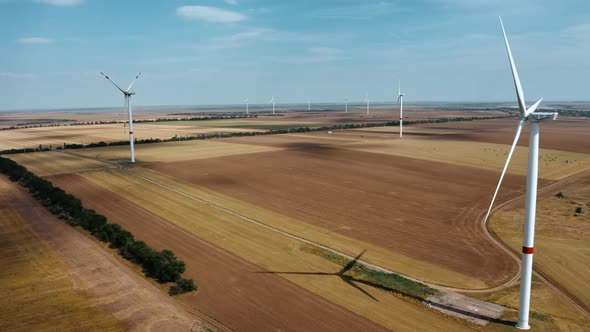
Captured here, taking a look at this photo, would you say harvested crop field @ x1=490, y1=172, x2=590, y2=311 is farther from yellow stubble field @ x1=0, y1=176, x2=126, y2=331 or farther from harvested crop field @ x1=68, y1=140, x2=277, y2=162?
harvested crop field @ x1=68, y1=140, x2=277, y2=162

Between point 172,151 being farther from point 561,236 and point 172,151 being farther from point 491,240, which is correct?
point 561,236

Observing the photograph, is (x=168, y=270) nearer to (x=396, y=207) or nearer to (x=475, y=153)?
(x=396, y=207)

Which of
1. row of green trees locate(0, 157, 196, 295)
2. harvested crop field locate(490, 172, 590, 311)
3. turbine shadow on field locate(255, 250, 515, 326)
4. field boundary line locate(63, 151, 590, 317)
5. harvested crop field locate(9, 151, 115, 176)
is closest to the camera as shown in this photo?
turbine shadow on field locate(255, 250, 515, 326)

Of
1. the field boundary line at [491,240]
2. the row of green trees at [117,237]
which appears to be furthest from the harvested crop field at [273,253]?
the row of green trees at [117,237]

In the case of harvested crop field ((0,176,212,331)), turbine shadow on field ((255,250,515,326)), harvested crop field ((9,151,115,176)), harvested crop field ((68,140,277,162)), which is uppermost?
harvested crop field ((68,140,277,162))

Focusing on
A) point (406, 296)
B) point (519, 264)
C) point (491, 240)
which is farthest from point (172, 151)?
point (519, 264)


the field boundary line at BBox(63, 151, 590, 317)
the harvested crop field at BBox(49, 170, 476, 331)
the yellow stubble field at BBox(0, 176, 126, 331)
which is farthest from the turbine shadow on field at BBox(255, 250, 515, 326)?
the yellow stubble field at BBox(0, 176, 126, 331)

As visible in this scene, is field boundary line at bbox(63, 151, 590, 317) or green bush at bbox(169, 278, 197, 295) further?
field boundary line at bbox(63, 151, 590, 317)

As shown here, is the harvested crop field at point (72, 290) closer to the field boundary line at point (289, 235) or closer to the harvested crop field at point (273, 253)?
the harvested crop field at point (273, 253)
